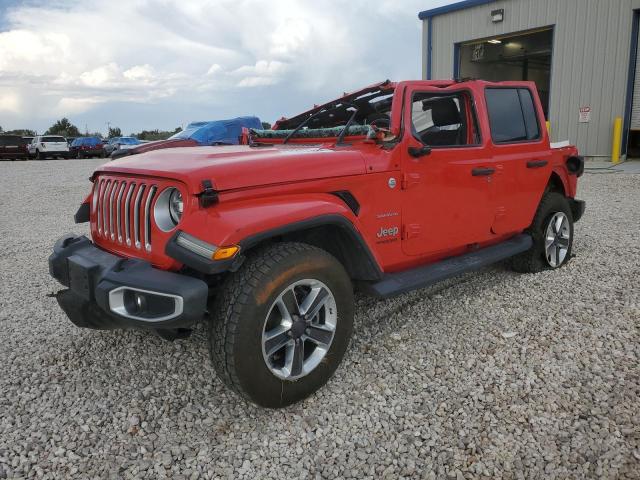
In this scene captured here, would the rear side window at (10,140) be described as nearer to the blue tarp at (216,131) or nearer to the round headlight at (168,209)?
the blue tarp at (216,131)

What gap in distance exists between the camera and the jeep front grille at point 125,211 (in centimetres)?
269

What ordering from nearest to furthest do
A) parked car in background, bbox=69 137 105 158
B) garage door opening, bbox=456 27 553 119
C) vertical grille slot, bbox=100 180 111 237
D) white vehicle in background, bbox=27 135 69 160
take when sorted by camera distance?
vertical grille slot, bbox=100 180 111 237, garage door opening, bbox=456 27 553 119, white vehicle in background, bbox=27 135 69 160, parked car in background, bbox=69 137 105 158

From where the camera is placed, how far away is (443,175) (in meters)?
3.51

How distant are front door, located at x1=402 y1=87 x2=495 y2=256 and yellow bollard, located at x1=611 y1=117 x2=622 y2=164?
43.5ft

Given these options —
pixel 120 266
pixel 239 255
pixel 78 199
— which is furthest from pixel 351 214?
pixel 78 199

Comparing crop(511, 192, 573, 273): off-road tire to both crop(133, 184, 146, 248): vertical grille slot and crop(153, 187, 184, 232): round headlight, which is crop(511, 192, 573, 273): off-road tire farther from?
crop(133, 184, 146, 248): vertical grille slot

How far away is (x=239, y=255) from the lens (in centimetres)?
246

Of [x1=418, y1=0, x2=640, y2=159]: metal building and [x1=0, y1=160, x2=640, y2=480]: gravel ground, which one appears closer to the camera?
[x1=0, y1=160, x2=640, y2=480]: gravel ground

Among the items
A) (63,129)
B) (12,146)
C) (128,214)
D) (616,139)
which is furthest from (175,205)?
(63,129)

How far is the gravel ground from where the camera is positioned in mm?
2320

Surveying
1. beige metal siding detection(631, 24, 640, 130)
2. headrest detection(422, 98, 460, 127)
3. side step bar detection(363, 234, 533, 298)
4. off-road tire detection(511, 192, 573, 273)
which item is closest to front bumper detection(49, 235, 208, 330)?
side step bar detection(363, 234, 533, 298)

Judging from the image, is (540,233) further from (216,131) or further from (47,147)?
(47,147)

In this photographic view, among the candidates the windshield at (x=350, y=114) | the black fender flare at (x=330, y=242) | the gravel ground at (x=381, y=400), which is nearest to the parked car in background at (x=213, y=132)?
the windshield at (x=350, y=114)

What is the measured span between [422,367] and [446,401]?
0.39 m
